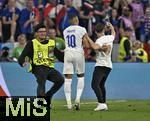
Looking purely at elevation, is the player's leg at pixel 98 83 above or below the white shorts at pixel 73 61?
below

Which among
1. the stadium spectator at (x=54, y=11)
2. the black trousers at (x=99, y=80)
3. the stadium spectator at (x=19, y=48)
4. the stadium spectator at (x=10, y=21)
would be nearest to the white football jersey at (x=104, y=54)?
the black trousers at (x=99, y=80)

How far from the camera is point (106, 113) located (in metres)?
16.5

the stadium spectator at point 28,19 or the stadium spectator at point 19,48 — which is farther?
the stadium spectator at point 28,19

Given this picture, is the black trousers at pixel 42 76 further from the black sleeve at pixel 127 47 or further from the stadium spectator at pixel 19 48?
the black sleeve at pixel 127 47

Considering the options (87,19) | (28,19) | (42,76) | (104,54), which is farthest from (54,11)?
(42,76)

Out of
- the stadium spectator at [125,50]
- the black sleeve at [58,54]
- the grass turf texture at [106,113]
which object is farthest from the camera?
the stadium spectator at [125,50]

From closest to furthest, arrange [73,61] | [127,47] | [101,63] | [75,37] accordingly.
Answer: [101,63], [75,37], [73,61], [127,47]

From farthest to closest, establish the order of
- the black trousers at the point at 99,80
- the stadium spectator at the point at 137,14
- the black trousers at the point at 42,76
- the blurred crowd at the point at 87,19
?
the stadium spectator at the point at 137,14, the blurred crowd at the point at 87,19, the black trousers at the point at 99,80, the black trousers at the point at 42,76

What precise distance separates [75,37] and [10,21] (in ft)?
24.9

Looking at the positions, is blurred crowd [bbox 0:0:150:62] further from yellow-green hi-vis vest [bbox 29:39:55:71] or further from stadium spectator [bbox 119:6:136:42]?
yellow-green hi-vis vest [bbox 29:39:55:71]

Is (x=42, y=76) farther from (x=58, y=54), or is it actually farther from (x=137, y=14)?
(x=137, y=14)

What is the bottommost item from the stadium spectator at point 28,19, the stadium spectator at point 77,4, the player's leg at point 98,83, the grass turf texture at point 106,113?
the grass turf texture at point 106,113

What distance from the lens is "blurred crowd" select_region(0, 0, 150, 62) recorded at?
24094mm

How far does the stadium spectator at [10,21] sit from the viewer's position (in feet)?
80.8
